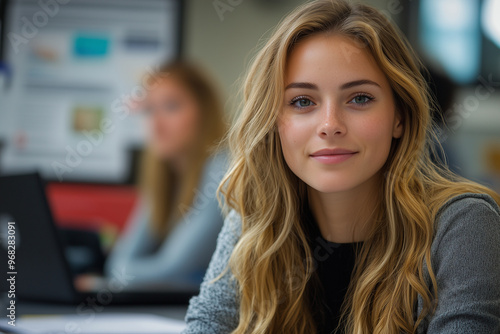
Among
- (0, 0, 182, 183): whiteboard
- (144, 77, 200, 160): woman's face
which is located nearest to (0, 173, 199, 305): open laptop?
(144, 77, 200, 160): woman's face

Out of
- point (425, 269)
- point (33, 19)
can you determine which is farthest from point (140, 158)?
point (425, 269)

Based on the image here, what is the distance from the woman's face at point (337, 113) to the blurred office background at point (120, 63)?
2831mm

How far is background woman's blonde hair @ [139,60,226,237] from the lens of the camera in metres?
2.84

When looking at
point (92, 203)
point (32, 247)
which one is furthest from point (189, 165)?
point (32, 247)

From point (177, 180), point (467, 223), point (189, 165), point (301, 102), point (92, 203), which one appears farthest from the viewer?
point (92, 203)

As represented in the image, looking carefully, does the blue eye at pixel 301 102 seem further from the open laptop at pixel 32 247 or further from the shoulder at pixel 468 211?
the open laptop at pixel 32 247

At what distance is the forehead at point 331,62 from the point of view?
1.18m

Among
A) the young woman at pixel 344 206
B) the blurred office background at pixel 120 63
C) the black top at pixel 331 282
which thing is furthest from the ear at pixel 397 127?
the blurred office background at pixel 120 63

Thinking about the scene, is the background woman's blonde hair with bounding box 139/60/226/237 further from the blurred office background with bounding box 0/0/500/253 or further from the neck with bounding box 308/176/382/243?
the neck with bounding box 308/176/382/243

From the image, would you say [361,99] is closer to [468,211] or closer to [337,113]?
[337,113]

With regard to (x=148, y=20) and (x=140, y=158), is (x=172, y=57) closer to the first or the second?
Answer: (x=148, y=20)

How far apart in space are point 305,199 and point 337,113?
10.9 inches

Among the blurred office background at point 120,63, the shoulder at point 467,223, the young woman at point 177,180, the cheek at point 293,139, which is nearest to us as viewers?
the shoulder at point 467,223

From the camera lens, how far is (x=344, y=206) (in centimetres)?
131
